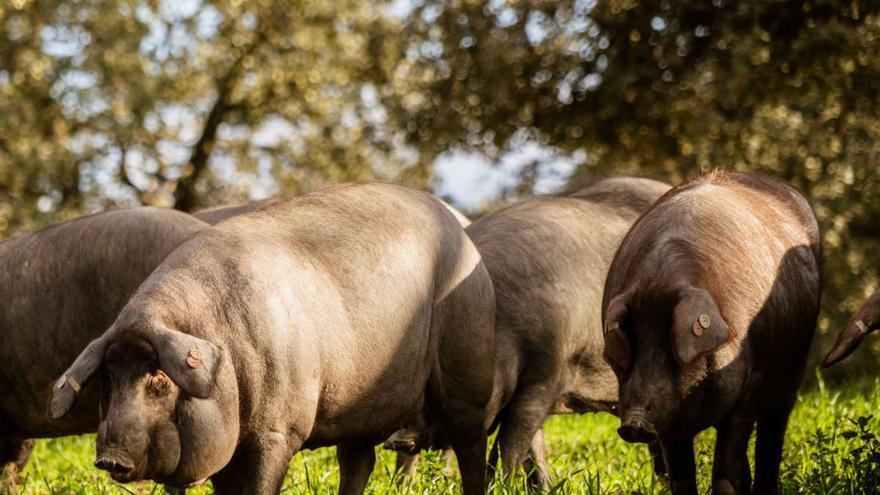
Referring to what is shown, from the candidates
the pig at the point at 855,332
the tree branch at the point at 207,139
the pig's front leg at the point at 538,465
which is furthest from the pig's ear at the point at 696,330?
the tree branch at the point at 207,139

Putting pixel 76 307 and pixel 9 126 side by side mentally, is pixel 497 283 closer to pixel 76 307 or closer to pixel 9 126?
pixel 76 307

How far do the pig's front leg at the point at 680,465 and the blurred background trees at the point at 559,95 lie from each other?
23.2 ft

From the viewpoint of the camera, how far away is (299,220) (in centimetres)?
520

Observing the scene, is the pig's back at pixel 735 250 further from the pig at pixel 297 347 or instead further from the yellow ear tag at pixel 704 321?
the pig at pixel 297 347

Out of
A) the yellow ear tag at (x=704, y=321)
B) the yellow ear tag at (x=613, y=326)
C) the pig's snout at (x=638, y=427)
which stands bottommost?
the pig's snout at (x=638, y=427)

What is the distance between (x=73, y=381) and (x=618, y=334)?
202cm

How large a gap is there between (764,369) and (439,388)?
55.5 inches

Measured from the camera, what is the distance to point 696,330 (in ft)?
15.1

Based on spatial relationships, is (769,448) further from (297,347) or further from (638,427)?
(297,347)

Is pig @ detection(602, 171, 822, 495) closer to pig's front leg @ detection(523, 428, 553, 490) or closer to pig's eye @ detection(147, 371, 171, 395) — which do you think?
pig's front leg @ detection(523, 428, 553, 490)

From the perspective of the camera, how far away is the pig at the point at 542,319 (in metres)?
6.75

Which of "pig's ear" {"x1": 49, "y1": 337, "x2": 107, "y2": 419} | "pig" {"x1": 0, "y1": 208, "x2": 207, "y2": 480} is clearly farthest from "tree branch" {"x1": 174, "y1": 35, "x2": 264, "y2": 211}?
"pig's ear" {"x1": 49, "y1": 337, "x2": 107, "y2": 419}

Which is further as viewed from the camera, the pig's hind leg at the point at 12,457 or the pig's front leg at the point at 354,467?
the pig's hind leg at the point at 12,457

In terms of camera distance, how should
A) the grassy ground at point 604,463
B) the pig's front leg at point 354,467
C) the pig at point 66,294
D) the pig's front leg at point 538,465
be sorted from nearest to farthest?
the pig's front leg at point 354,467 < the grassy ground at point 604,463 < the pig at point 66,294 < the pig's front leg at point 538,465
